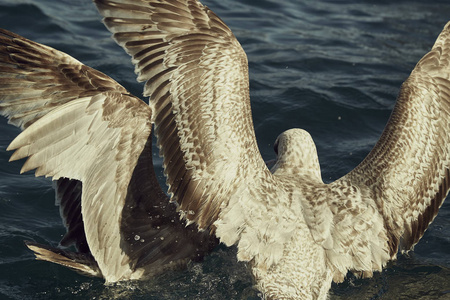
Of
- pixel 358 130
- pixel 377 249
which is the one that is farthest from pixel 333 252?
pixel 358 130

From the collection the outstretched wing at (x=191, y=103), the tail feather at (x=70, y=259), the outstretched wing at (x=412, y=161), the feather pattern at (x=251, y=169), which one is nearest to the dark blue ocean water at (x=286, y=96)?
the tail feather at (x=70, y=259)

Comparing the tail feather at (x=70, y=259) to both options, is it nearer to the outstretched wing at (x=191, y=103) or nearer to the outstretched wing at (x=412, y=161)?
the outstretched wing at (x=191, y=103)

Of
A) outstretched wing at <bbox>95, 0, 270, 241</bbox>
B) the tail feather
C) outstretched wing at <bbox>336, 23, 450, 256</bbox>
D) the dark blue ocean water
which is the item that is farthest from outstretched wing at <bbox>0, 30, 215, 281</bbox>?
outstretched wing at <bbox>336, 23, 450, 256</bbox>

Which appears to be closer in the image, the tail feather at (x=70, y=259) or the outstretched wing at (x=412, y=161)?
the tail feather at (x=70, y=259)

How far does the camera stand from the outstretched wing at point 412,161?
5.48 meters

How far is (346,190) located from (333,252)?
538 mm

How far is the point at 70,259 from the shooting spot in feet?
17.3

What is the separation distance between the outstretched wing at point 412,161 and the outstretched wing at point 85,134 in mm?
1801

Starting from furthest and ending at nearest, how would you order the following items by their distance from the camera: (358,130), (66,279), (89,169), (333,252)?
(358,130), (66,279), (333,252), (89,169)

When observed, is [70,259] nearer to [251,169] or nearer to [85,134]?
[85,134]

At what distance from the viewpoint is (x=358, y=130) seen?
912 centimetres

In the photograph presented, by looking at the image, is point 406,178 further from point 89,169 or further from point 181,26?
point 89,169

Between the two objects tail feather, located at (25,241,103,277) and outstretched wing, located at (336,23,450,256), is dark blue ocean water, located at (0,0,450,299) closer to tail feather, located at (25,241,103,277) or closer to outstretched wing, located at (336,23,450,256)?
tail feather, located at (25,241,103,277)

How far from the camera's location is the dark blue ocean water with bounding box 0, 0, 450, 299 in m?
5.59
